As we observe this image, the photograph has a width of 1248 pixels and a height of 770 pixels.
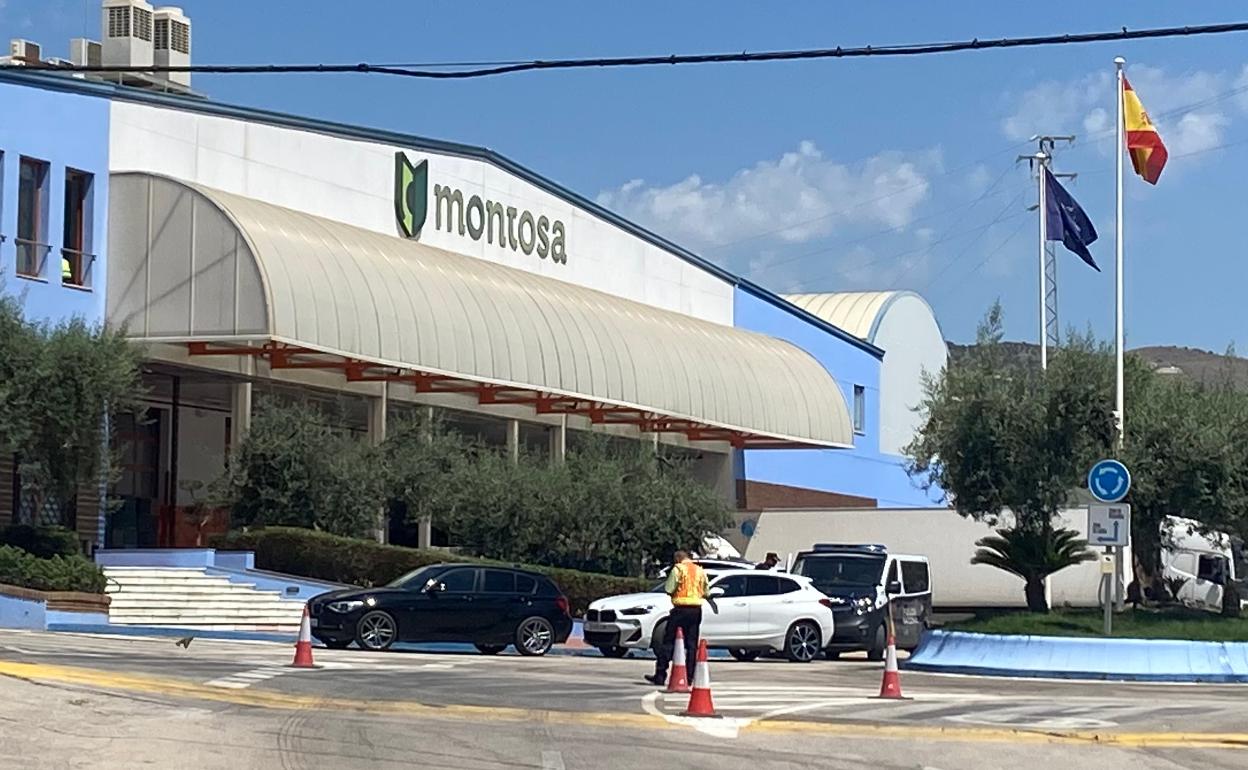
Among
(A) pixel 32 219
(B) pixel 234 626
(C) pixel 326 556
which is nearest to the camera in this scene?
(B) pixel 234 626

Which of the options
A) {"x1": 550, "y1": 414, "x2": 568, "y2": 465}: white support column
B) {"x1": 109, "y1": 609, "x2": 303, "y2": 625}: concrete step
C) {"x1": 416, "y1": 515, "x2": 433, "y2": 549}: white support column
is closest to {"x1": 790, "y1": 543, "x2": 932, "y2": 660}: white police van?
{"x1": 109, "y1": 609, "x2": 303, "y2": 625}: concrete step

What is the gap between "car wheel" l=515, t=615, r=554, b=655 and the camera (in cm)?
2898

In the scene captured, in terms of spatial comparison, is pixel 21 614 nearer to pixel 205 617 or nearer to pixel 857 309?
pixel 205 617

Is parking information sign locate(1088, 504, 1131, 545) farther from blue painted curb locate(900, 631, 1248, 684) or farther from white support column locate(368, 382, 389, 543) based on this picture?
white support column locate(368, 382, 389, 543)

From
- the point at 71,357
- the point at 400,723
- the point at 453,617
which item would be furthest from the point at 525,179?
the point at 400,723

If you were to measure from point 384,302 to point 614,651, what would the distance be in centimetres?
1272

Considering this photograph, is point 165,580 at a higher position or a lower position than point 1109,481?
lower

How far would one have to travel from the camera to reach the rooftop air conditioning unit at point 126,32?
4309 cm

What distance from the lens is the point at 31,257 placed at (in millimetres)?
35312

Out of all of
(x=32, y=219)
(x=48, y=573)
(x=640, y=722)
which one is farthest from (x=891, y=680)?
(x=32, y=219)

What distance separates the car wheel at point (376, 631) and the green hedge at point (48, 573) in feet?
19.4

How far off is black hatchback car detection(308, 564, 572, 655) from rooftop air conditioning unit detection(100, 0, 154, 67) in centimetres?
1926

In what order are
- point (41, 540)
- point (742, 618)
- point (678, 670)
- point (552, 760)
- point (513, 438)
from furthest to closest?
A: point (513, 438) < point (41, 540) < point (742, 618) < point (678, 670) < point (552, 760)

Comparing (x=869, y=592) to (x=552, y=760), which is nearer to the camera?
(x=552, y=760)
